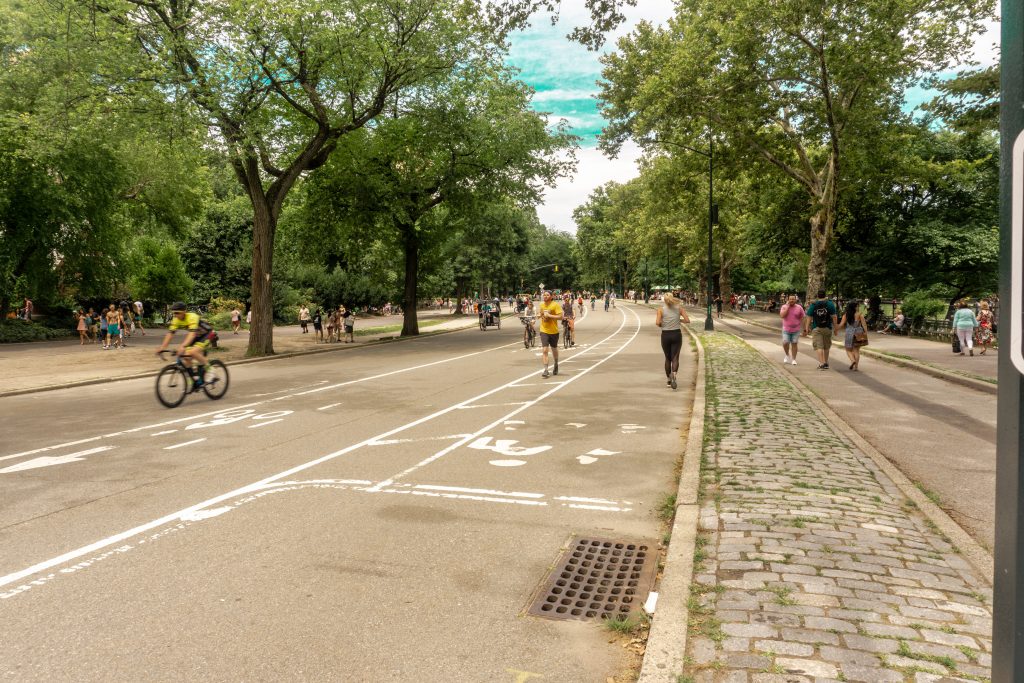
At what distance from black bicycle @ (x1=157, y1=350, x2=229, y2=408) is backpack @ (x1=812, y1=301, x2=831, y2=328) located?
13.0 meters

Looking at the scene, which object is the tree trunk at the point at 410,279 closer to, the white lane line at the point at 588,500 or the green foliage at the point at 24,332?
the green foliage at the point at 24,332

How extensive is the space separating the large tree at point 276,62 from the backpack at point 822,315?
1013 centimetres

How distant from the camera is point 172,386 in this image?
1205cm

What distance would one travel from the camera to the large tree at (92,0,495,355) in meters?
18.1

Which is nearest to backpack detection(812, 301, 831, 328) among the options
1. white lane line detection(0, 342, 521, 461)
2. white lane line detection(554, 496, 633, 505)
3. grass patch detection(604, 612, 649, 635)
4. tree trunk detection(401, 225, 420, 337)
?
white lane line detection(0, 342, 521, 461)

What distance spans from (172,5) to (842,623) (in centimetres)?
2192

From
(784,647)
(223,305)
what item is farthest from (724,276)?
(784,647)

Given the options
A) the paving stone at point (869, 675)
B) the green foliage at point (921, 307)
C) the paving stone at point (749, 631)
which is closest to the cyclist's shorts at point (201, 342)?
the paving stone at point (749, 631)

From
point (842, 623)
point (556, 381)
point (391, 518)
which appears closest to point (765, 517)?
point (842, 623)

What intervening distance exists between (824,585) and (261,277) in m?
21.7

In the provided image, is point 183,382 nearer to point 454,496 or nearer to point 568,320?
point 454,496

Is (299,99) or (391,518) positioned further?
(299,99)

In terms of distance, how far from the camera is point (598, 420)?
33.2ft

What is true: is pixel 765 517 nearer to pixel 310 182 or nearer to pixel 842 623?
pixel 842 623
